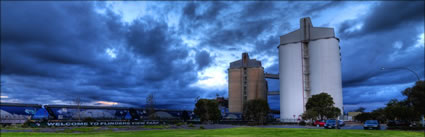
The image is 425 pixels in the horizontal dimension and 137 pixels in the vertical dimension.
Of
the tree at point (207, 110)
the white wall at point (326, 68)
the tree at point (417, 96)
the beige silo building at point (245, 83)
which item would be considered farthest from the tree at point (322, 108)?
the beige silo building at point (245, 83)

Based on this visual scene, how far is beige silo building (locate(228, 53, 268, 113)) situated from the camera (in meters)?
155

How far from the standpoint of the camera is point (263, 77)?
157750mm

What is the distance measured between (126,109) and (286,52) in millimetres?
65062

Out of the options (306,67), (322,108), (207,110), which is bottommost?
(207,110)

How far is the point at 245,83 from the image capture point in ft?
518

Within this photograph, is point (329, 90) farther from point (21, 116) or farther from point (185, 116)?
point (21, 116)

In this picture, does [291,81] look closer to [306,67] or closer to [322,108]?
[306,67]

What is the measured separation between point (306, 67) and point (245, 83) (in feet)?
144

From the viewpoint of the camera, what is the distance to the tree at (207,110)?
104 meters

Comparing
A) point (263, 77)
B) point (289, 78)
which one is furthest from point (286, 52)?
point (263, 77)

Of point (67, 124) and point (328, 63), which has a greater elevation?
point (328, 63)

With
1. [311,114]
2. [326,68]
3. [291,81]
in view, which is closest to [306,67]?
[291,81]

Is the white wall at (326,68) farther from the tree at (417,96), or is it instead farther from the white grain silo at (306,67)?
the tree at (417,96)

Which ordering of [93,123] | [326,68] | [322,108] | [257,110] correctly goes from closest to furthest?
[93,123] → [322,108] → [326,68] → [257,110]
